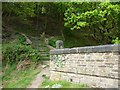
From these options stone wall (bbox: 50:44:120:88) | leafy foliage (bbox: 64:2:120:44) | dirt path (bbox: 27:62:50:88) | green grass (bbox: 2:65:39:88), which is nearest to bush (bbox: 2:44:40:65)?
green grass (bbox: 2:65:39:88)

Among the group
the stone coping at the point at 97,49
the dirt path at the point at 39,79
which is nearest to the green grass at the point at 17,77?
the dirt path at the point at 39,79

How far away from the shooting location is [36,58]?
15.2m

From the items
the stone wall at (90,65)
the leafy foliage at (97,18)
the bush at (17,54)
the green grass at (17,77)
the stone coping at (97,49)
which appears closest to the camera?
the stone coping at (97,49)

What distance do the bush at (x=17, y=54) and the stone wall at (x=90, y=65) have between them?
3.87m

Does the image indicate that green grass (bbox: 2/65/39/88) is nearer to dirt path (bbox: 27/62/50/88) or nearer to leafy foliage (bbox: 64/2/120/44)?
dirt path (bbox: 27/62/50/88)

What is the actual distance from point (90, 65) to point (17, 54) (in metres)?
7.37

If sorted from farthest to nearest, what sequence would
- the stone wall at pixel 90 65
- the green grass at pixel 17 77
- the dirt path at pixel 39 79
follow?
the green grass at pixel 17 77 → the dirt path at pixel 39 79 → the stone wall at pixel 90 65

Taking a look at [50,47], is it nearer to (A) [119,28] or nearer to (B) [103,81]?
(A) [119,28]

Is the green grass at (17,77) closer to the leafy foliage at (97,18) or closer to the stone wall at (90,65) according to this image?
the stone wall at (90,65)

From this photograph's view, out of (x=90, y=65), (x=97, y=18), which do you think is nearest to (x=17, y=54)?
(x=97, y=18)

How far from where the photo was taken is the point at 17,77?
44.0ft

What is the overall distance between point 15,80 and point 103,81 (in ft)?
19.6

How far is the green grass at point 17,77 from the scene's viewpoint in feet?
39.5

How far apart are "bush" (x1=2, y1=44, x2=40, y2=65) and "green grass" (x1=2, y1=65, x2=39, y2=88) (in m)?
0.62
